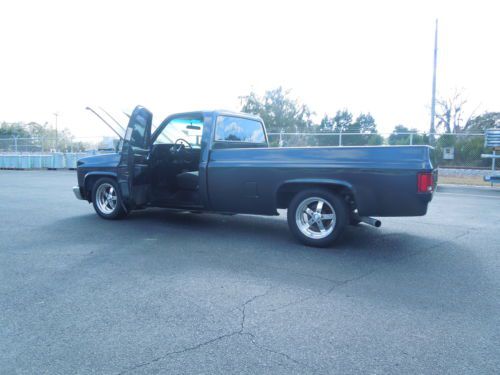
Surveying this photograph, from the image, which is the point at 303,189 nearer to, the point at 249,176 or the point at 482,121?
the point at 249,176

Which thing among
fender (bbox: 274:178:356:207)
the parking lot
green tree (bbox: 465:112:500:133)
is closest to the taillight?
fender (bbox: 274:178:356:207)

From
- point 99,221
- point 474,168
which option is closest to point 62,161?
point 99,221

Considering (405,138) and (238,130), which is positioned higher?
(405,138)

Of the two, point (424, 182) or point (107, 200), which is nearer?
point (424, 182)

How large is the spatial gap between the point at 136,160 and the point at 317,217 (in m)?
3.19

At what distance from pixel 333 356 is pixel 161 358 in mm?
1139

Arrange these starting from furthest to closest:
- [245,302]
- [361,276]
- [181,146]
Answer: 1. [181,146]
2. [361,276]
3. [245,302]

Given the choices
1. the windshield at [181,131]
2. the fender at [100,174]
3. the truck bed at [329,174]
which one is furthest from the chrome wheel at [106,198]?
the truck bed at [329,174]

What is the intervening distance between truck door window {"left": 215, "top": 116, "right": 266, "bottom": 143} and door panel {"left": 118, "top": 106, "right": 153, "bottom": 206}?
125cm

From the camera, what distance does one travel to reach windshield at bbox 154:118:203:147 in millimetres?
6930

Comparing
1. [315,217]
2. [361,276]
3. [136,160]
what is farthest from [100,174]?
[361,276]

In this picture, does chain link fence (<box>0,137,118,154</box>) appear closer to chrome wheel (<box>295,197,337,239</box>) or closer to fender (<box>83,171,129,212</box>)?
fender (<box>83,171,129,212</box>)

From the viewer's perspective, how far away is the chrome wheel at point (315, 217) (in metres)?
5.36

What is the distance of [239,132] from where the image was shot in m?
7.12
